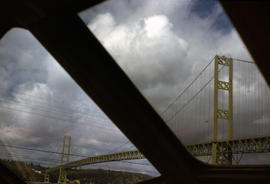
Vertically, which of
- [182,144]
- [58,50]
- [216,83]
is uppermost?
[216,83]

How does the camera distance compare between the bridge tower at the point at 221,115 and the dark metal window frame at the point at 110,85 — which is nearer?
the dark metal window frame at the point at 110,85

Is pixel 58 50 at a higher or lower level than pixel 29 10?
lower

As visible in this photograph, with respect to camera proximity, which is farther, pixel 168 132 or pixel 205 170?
pixel 205 170

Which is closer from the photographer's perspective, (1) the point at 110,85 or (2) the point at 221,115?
(1) the point at 110,85

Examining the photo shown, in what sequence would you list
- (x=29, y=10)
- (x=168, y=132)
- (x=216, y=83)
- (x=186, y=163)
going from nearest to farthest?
(x=29, y=10)
(x=168, y=132)
(x=186, y=163)
(x=216, y=83)

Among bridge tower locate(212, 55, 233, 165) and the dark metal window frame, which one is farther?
bridge tower locate(212, 55, 233, 165)

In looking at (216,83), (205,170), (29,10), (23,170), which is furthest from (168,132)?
(216,83)

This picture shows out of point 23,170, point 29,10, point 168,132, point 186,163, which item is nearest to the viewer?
point 29,10

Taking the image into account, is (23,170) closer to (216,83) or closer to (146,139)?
(146,139)
